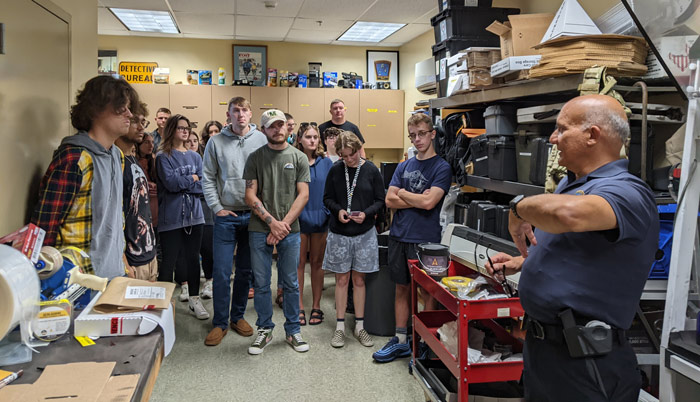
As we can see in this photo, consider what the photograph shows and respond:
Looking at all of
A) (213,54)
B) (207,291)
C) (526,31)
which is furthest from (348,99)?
(526,31)

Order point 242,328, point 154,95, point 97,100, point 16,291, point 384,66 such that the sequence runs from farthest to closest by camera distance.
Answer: point 384,66 < point 154,95 < point 242,328 < point 97,100 < point 16,291

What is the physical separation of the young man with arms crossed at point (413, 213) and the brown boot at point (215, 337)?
1134 mm

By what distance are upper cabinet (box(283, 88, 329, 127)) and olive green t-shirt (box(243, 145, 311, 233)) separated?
3976 mm

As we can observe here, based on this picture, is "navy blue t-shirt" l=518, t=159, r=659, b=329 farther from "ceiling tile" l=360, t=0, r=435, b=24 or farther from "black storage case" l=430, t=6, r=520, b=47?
"ceiling tile" l=360, t=0, r=435, b=24

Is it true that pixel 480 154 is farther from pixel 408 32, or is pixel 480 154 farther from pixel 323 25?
pixel 408 32

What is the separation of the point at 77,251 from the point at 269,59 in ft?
20.3

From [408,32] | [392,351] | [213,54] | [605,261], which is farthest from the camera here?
[213,54]

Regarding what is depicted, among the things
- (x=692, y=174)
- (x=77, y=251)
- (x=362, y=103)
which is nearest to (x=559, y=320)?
(x=692, y=174)

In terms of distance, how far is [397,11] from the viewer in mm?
5574

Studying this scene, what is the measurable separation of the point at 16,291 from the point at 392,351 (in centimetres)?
248

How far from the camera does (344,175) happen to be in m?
3.61

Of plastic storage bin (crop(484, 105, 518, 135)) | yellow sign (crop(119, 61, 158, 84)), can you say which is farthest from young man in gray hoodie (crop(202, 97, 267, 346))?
yellow sign (crop(119, 61, 158, 84))

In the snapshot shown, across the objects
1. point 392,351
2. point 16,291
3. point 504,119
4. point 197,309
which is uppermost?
point 504,119

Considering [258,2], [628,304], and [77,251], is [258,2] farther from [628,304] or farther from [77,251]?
[628,304]
